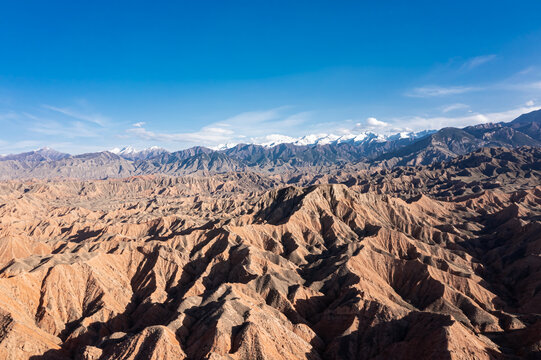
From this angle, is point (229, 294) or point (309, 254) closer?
point (229, 294)

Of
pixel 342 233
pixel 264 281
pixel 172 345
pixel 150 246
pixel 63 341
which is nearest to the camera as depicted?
pixel 172 345

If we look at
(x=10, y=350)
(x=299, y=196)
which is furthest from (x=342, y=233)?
(x=10, y=350)

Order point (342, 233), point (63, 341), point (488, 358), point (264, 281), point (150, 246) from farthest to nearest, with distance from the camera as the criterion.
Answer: point (342, 233) < point (150, 246) < point (264, 281) < point (63, 341) < point (488, 358)

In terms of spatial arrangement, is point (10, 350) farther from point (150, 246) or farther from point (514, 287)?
point (514, 287)

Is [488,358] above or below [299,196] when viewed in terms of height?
below

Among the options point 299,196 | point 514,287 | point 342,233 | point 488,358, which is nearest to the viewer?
point 488,358

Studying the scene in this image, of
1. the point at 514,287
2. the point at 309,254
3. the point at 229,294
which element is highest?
the point at 229,294

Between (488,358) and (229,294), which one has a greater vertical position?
(229,294)

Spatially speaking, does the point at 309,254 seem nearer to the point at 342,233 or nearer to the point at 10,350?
the point at 342,233

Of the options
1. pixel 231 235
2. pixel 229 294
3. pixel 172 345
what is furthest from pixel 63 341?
pixel 231 235
